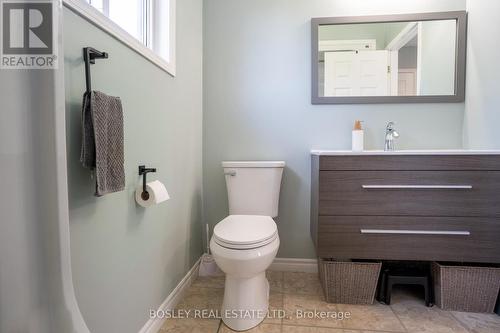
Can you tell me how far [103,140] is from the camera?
2.80 feet

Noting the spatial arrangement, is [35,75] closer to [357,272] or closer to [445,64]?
[357,272]

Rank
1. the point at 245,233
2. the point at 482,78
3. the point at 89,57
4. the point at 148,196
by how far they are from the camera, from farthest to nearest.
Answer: the point at 482,78 → the point at 245,233 → the point at 148,196 → the point at 89,57

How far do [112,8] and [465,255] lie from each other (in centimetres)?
218

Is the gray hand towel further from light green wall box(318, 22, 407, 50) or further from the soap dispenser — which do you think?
light green wall box(318, 22, 407, 50)

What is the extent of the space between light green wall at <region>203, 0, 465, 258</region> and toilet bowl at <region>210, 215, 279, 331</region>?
588 mm

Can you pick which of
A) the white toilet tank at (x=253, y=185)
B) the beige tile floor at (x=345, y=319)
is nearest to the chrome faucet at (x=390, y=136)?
the white toilet tank at (x=253, y=185)

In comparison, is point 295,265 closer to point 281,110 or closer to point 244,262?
point 244,262

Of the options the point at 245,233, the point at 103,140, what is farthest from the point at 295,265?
the point at 103,140

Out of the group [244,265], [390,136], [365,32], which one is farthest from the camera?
[365,32]

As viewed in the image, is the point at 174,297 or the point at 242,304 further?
the point at 174,297

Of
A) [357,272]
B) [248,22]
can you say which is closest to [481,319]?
[357,272]

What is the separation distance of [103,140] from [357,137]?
156 centimetres

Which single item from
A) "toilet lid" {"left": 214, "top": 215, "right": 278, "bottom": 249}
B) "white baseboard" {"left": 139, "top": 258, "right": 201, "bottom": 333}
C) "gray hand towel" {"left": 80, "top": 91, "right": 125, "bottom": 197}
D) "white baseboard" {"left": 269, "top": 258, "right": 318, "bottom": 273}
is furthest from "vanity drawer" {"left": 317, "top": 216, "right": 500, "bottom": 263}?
"gray hand towel" {"left": 80, "top": 91, "right": 125, "bottom": 197}

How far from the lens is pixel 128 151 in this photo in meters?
1.12
